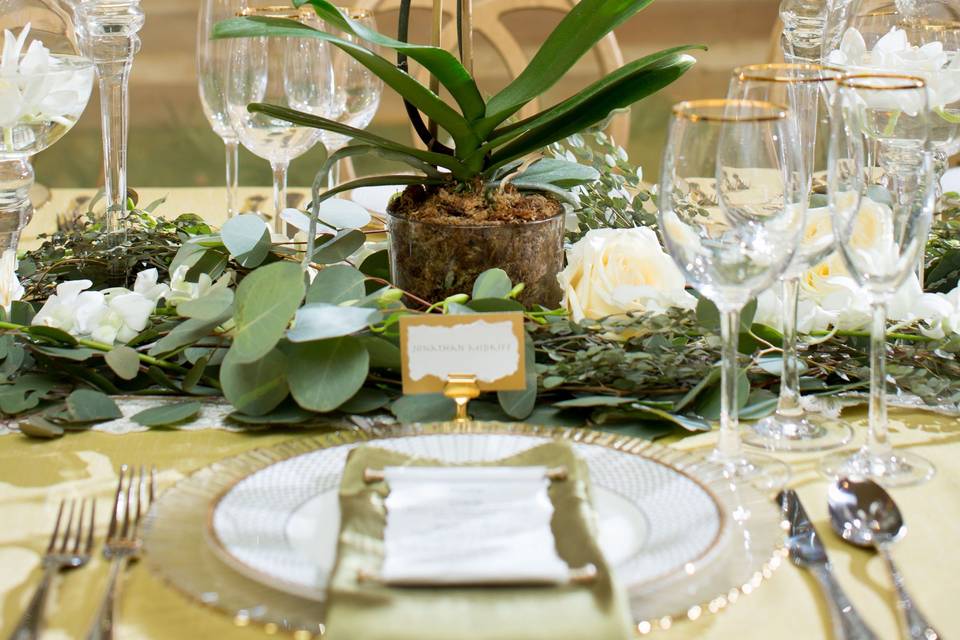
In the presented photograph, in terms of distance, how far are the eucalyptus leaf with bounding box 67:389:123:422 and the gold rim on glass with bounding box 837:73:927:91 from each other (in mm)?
597

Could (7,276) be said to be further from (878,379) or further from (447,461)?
(878,379)

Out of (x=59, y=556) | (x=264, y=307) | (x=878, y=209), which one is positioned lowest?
(x=59, y=556)

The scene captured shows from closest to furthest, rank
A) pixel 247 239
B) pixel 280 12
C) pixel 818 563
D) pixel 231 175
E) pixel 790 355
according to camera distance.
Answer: pixel 818 563, pixel 790 355, pixel 247 239, pixel 280 12, pixel 231 175

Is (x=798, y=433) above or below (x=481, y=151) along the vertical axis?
below

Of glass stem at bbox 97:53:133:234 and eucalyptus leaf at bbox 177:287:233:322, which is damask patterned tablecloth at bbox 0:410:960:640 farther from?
glass stem at bbox 97:53:133:234

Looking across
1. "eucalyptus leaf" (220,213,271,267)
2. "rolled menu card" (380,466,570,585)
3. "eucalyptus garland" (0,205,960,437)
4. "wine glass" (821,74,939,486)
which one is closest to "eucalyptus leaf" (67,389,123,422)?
"eucalyptus garland" (0,205,960,437)

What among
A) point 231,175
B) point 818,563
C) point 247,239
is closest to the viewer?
point 818,563

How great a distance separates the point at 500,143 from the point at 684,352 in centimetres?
26

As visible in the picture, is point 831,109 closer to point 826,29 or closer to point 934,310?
point 934,310

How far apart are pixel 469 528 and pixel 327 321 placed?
34cm

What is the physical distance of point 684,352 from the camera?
0.95 metres

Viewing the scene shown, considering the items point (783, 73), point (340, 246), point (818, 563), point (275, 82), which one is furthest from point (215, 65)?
point (818, 563)

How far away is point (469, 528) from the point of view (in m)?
0.62

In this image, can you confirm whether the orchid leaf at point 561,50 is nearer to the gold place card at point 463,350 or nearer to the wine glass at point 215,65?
the gold place card at point 463,350
